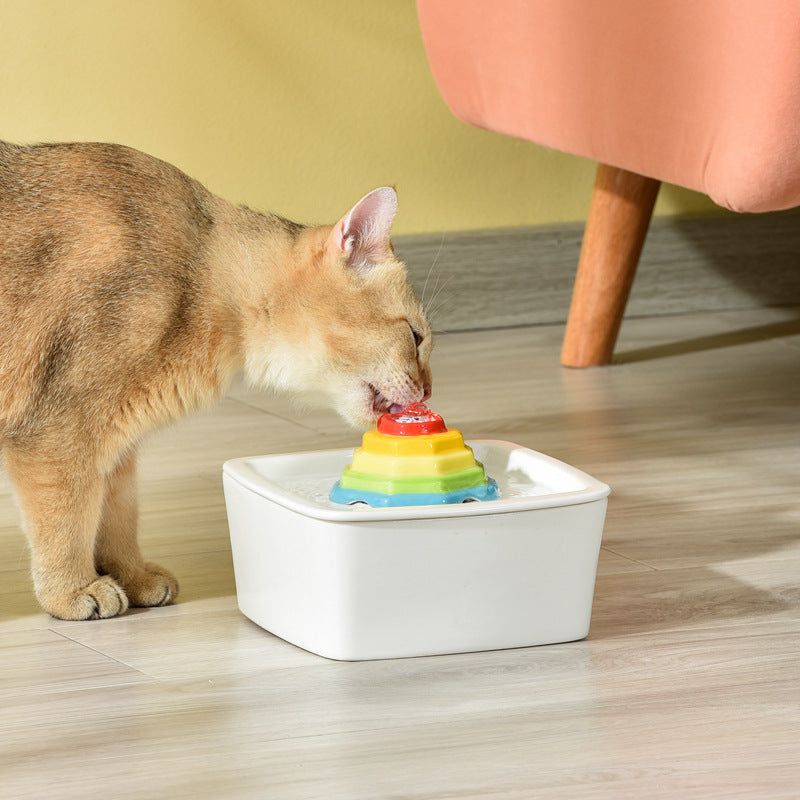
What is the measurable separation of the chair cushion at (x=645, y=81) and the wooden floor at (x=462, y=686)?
421 mm

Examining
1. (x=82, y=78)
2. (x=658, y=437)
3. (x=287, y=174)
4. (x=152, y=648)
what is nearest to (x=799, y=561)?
(x=658, y=437)

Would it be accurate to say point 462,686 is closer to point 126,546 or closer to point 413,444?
point 413,444

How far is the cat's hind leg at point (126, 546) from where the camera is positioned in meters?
1.36

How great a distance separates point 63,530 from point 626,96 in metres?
0.99

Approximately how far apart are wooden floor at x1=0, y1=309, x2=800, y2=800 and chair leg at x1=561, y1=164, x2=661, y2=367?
579mm

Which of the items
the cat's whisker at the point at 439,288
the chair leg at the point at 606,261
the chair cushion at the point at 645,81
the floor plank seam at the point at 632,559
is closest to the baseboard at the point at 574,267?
the cat's whisker at the point at 439,288

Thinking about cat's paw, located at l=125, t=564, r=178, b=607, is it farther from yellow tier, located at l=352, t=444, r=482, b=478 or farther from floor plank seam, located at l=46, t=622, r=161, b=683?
yellow tier, located at l=352, t=444, r=482, b=478

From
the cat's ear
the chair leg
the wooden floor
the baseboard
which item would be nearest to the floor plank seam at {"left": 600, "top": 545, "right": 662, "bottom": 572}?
the wooden floor

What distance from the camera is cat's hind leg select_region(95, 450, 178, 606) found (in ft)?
4.45

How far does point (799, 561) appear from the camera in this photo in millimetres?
1435

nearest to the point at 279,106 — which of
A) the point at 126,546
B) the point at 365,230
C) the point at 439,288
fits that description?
the point at 439,288

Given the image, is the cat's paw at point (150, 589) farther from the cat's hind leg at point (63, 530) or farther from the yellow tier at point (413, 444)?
the yellow tier at point (413, 444)

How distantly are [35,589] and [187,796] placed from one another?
1.50 ft

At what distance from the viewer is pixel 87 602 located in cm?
131
